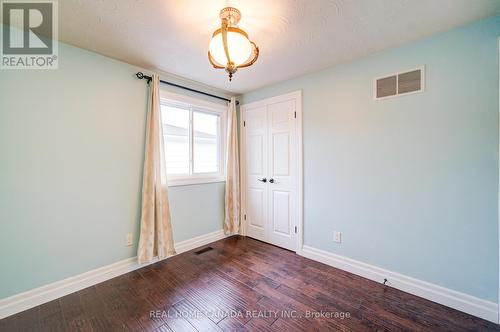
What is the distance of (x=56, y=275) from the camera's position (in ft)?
6.42

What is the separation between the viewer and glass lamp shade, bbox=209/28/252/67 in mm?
1487

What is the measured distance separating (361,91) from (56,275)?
11.7ft

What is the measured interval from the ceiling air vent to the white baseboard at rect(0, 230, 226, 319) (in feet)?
10.6

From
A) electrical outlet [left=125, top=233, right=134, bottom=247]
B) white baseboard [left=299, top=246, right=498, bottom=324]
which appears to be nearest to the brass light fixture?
electrical outlet [left=125, top=233, right=134, bottom=247]

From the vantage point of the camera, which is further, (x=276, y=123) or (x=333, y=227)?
(x=276, y=123)

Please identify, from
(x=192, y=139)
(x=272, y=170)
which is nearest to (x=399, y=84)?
(x=272, y=170)

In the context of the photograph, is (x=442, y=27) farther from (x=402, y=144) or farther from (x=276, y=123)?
(x=276, y=123)

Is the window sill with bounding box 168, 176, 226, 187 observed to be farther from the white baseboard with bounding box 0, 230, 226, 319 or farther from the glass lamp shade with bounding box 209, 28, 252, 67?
the glass lamp shade with bounding box 209, 28, 252, 67

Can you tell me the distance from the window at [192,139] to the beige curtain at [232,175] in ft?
0.38

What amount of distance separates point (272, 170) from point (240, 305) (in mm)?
1817

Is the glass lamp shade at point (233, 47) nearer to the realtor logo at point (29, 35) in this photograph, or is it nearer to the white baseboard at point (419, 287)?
the realtor logo at point (29, 35)

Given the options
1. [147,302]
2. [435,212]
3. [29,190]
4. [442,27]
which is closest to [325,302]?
[435,212]

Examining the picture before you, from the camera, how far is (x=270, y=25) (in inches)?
69.4

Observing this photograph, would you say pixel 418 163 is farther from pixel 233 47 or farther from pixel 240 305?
pixel 240 305
